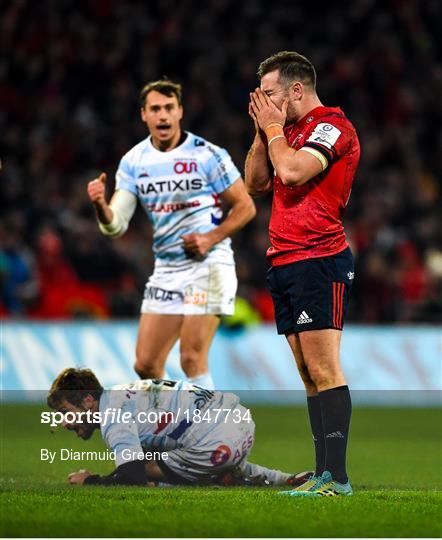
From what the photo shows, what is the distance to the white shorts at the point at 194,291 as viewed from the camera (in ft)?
29.7

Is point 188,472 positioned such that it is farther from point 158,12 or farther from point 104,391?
point 158,12

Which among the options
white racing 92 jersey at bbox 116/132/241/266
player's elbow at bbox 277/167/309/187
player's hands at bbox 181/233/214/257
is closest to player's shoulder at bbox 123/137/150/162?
white racing 92 jersey at bbox 116/132/241/266

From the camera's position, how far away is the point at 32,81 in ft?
61.1

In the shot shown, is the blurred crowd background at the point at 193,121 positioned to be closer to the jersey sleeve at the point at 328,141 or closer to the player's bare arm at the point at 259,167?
the player's bare arm at the point at 259,167

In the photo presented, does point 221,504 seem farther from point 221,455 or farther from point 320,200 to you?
point 320,200

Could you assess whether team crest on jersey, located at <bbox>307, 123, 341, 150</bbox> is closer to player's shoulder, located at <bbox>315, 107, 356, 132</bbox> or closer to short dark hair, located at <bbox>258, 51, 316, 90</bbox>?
player's shoulder, located at <bbox>315, 107, 356, 132</bbox>

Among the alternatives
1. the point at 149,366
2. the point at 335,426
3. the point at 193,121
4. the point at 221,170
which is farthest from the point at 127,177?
the point at 193,121

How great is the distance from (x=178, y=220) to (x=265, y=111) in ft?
8.05

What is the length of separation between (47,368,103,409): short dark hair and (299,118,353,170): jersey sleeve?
6.76 ft

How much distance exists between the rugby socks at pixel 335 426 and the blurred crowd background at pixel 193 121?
9.13 m

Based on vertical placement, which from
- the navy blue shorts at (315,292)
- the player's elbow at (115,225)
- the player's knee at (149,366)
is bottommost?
the player's knee at (149,366)

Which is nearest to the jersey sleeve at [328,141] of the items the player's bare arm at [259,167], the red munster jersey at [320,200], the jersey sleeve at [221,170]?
the red munster jersey at [320,200]

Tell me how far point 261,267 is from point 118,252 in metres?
2.17

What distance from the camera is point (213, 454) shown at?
24.6ft
